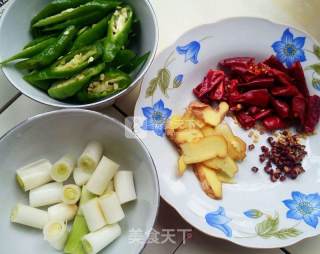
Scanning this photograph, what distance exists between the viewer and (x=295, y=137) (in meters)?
1.06

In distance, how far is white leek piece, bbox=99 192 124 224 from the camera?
2.88 ft

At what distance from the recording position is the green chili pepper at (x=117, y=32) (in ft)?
3.03

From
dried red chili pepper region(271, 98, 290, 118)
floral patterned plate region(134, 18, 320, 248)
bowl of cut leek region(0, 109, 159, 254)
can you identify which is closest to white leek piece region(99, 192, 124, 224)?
bowl of cut leek region(0, 109, 159, 254)

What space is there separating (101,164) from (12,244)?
242 millimetres

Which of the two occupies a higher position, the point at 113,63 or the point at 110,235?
the point at 113,63

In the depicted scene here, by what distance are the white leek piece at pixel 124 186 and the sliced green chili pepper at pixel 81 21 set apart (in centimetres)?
33

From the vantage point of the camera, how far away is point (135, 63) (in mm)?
955

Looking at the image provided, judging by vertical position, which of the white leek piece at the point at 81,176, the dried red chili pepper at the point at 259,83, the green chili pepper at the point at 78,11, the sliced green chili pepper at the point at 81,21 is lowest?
the white leek piece at the point at 81,176

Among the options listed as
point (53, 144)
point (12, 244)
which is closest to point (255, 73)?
point (53, 144)

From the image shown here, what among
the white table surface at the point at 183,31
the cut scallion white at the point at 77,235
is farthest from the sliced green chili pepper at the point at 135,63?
the cut scallion white at the point at 77,235

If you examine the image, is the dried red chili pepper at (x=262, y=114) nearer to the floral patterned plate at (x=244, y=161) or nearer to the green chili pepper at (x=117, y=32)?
the floral patterned plate at (x=244, y=161)

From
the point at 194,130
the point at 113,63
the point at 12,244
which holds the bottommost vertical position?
the point at 12,244

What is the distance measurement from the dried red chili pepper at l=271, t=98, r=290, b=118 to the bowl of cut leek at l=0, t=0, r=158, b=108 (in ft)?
1.05

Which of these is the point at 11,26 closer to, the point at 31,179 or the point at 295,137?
the point at 31,179
